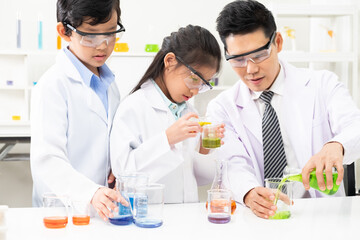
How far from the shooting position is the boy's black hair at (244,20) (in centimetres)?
214

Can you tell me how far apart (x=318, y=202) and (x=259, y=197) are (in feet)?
1.11

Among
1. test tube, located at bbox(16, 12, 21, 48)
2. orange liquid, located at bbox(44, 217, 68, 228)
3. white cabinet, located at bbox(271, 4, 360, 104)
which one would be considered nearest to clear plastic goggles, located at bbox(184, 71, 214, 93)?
orange liquid, located at bbox(44, 217, 68, 228)

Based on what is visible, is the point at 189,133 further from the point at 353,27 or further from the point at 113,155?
the point at 353,27

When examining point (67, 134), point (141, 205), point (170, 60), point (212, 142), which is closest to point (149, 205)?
point (141, 205)

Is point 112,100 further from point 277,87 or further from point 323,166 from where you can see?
point 323,166

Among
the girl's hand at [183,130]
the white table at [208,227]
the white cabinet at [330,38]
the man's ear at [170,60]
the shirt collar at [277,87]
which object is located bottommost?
the white table at [208,227]

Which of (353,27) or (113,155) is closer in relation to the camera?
(113,155)

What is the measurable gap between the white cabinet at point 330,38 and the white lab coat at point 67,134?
318 centimetres

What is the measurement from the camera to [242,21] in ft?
7.02

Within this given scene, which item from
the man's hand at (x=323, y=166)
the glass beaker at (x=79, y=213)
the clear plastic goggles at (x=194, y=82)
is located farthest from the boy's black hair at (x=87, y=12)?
the man's hand at (x=323, y=166)

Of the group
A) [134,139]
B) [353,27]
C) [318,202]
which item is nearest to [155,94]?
[134,139]

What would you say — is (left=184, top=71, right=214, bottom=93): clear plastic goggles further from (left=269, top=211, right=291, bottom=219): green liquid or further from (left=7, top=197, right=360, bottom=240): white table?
(left=269, top=211, right=291, bottom=219): green liquid

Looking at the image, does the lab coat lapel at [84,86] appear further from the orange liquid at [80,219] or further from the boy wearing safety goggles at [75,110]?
the orange liquid at [80,219]

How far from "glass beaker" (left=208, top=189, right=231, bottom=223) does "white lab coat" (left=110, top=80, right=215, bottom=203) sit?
11.8 inches
